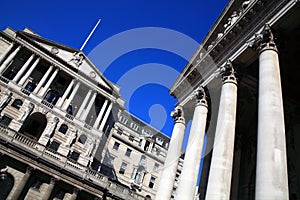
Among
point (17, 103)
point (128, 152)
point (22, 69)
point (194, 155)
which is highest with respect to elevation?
point (22, 69)

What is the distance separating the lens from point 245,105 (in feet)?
53.9

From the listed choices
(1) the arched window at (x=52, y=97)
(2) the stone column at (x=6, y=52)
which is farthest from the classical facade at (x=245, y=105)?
(2) the stone column at (x=6, y=52)

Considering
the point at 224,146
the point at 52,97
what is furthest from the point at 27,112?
the point at 224,146

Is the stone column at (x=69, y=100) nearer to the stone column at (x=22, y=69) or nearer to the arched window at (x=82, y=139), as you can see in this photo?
the arched window at (x=82, y=139)

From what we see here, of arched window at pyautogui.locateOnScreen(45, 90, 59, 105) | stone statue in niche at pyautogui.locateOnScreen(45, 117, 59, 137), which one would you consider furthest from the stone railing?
arched window at pyautogui.locateOnScreen(45, 90, 59, 105)

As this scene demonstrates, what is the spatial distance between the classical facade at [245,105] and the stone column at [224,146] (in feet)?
0.13

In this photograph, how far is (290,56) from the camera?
12859 millimetres

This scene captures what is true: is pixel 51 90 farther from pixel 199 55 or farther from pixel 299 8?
pixel 299 8

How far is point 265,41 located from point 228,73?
2.77 meters

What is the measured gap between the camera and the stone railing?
1084 inches

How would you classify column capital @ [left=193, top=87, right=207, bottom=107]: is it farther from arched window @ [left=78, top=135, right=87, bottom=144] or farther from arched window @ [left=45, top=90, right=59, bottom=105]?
arched window @ [left=45, top=90, right=59, bottom=105]

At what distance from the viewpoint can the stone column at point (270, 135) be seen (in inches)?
266

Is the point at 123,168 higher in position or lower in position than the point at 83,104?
lower

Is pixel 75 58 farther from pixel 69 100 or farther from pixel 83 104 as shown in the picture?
pixel 83 104
